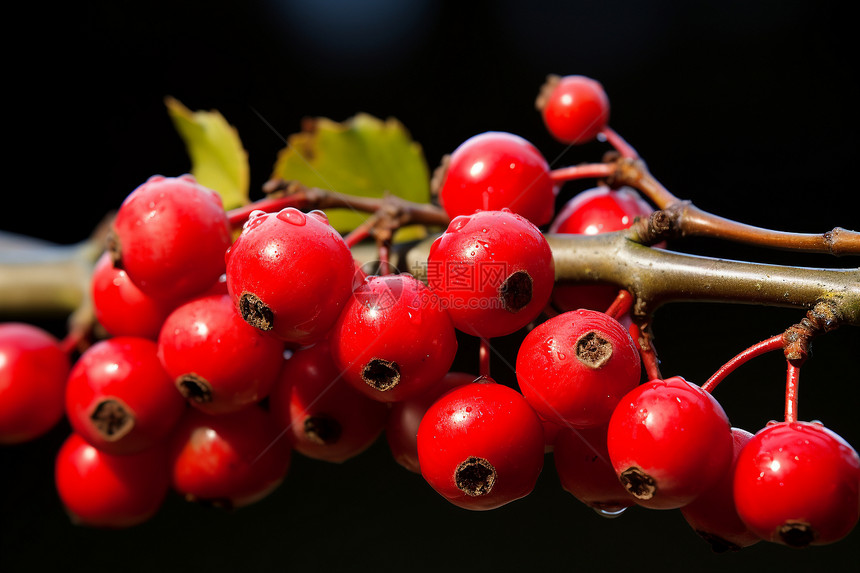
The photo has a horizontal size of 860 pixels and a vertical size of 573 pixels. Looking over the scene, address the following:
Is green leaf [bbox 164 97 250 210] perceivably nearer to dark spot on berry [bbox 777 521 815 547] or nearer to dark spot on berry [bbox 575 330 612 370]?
dark spot on berry [bbox 575 330 612 370]

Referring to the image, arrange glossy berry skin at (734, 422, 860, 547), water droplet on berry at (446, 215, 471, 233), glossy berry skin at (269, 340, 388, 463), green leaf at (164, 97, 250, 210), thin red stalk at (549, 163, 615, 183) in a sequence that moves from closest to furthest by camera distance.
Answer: glossy berry skin at (734, 422, 860, 547) → water droplet on berry at (446, 215, 471, 233) → glossy berry skin at (269, 340, 388, 463) → thin red stalk at (549, 163, 615, 183) → green leaf at (164, 97, 250, 210)

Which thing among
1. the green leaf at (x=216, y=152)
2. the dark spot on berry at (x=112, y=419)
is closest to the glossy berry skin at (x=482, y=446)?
the dark spot on berry at (x=112, y=419)

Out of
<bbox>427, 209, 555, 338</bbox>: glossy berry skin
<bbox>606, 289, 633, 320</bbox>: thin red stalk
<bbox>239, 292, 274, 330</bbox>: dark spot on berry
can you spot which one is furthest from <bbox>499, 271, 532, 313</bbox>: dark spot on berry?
<bbox>239, 292, 274, 330</bbox>: dark spot on berry

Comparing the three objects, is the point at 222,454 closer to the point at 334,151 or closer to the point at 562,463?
the point at 562,463

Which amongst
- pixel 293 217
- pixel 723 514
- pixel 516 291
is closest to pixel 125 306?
pixel 293 217

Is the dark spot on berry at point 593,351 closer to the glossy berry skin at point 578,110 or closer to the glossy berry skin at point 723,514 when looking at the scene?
the glossy berry skin at point 723,514

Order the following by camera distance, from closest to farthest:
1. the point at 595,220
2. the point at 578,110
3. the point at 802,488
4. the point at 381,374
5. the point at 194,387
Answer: the point at 802,488 → the point at 381,374 → the point at 194,387 → the point at 595,220 → the point at 578,110

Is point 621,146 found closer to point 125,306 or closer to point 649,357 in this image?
point 649,357
